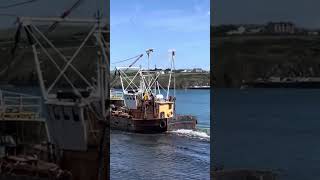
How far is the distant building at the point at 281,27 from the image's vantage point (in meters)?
4.17

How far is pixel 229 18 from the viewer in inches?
168

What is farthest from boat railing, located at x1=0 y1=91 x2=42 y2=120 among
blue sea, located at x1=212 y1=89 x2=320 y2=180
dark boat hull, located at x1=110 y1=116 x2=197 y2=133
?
dark boat hull, located at x1=110 y1=116 x2=197 y2=133

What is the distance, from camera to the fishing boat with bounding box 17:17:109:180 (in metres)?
4.62

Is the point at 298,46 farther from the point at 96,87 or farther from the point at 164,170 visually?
the point at 164,170

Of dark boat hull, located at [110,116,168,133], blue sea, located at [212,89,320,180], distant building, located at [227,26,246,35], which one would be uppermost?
distant building, located at [227,26,246,35]

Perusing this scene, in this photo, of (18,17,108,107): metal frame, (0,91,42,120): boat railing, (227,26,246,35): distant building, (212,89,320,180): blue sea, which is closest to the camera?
(212,89,320,180): blue sea

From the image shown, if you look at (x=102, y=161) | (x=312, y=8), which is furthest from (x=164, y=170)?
(x=312, y=8)

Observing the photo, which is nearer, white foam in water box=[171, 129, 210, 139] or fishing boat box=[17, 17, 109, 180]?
fishing boat box=[17, 17, 109, 180]

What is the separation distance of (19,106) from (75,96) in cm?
57

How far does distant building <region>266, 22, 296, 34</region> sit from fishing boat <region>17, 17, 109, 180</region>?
1297 millimetres

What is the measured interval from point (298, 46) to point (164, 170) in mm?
3355

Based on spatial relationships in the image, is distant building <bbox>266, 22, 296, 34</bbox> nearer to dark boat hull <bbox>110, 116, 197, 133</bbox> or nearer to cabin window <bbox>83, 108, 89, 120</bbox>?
cabin window <bbox>83, 108, 89, 120</bbox>

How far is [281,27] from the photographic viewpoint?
4176 millimetres

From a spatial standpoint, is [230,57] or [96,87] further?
[96,87]
